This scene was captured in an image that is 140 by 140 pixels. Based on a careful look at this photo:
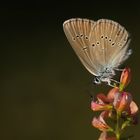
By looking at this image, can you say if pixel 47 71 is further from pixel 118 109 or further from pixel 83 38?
pixel 118 109

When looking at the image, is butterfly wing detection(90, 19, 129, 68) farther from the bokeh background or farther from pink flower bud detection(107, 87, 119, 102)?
the bokeh background

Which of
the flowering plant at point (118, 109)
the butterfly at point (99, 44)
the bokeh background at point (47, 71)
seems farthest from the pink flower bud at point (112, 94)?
the bokeh background at point (47, 71)

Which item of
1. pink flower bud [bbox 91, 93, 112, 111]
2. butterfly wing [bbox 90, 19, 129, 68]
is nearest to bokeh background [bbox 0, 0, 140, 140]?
butterfly wing [bbox 90, 19, 129, 68]

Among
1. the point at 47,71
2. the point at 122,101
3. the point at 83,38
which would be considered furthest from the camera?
the point at 47,71

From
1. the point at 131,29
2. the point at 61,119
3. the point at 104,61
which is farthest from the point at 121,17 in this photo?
the point at 104,61

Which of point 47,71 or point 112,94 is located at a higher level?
point 112,94

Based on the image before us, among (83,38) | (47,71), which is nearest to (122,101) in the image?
(83,38)

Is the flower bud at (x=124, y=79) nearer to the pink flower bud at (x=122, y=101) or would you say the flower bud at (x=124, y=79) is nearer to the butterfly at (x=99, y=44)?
the pink flower bud at (x=122, y=101)
